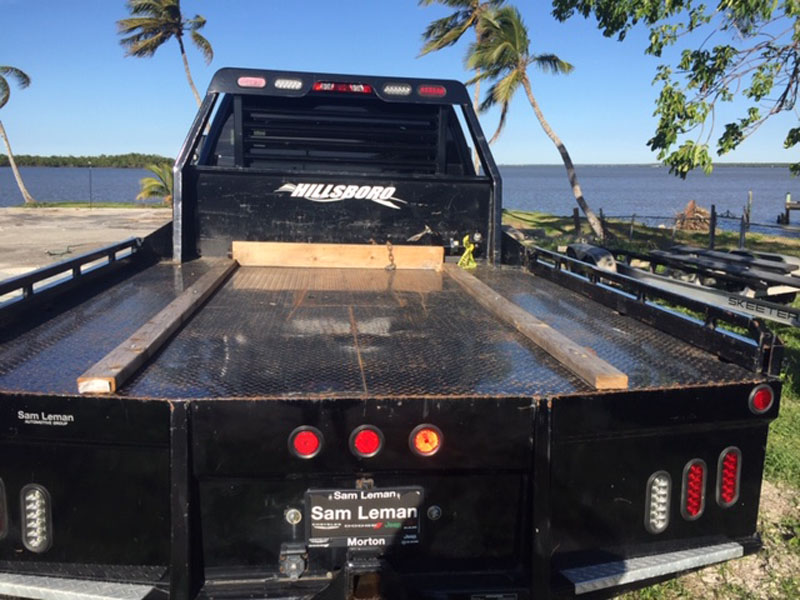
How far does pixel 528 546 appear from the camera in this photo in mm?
2434

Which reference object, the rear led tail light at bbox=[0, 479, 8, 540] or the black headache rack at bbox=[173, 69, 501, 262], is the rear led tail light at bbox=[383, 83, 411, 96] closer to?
the black headache rack at bbox=[173, 69, 501, 262]

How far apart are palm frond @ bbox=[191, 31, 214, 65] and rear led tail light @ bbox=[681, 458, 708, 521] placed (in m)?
37.9

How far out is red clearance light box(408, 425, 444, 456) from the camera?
2287 millimetres

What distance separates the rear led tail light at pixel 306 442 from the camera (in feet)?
7.38

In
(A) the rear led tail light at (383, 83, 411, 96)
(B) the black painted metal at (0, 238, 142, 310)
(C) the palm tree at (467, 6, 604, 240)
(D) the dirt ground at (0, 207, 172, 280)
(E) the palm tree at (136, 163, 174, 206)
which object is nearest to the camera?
(B) the black painted metal at (0, 238, 142, 310)

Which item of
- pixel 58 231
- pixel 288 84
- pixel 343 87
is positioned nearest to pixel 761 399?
pixel 343 87

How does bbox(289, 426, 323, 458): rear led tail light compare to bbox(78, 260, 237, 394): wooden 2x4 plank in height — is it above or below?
below

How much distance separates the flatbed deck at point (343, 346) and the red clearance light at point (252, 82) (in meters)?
1.79

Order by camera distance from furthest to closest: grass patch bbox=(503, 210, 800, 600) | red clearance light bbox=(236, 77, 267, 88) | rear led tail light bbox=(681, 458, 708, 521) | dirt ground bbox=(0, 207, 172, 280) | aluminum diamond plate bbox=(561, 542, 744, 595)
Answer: dirt ground bbox=(0, 207, 172, 280) < red clearance light bbox=(236, 77, 267, 88) < grass patch bbox=(503, 210, 800, 600) < rear led tail light bbox=(681, 458, 708, 521) < aluminum diamond plate bbox=(561, 542, 744, 595)

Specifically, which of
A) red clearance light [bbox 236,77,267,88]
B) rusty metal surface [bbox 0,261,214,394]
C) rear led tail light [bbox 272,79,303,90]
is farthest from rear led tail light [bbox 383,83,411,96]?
rusty metal surface [bbox 0,261,214,394]

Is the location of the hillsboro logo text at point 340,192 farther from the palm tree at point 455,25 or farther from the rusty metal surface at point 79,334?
the palm tree at point 455,25

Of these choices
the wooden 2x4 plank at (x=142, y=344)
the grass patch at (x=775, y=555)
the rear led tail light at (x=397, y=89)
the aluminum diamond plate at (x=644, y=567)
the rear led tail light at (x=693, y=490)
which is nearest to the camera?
the wooden 2x4 plank at (x=142, y=344)

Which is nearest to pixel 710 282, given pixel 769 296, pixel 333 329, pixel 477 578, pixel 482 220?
pixel 769 296

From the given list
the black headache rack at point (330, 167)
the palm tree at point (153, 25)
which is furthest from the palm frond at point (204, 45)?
the black headache rack at point (330, 167)
